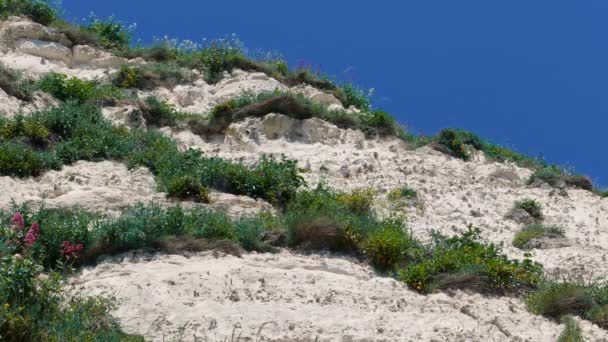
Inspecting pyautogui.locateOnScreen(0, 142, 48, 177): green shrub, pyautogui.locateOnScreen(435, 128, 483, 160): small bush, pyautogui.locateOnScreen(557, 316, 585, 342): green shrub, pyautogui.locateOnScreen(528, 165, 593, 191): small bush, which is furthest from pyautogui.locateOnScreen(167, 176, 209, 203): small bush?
pyautogui.locateOnScreen(528, 165, 593, 191): small bush

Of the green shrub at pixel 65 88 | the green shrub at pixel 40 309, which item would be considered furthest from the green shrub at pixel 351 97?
the green shrub at pixel 40 309

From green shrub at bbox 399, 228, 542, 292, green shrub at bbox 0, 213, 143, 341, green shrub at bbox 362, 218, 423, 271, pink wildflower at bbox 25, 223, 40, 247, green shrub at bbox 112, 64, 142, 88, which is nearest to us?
green shrub at bbox 0, 213, 143, 341

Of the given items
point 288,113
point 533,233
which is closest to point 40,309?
point 533,233

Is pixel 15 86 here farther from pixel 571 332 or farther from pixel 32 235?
pixel 571 332

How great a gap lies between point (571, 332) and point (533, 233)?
161 inches

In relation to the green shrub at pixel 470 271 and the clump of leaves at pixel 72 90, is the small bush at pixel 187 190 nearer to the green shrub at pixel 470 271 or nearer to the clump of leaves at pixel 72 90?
the green shrub at pixel 470 271

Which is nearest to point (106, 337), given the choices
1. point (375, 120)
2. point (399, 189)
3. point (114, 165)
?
point (114, 165)

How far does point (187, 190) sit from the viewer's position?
12.5m

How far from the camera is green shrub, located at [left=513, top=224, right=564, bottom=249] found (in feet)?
43.4

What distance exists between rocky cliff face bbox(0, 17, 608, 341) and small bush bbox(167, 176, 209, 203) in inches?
6.5

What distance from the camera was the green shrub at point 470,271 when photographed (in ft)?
35.3

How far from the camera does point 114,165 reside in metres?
13.7

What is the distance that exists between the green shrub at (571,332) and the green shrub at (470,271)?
1326 millimetres

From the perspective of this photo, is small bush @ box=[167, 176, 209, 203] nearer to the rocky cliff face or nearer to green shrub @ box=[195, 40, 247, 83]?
the rocky cliff face
